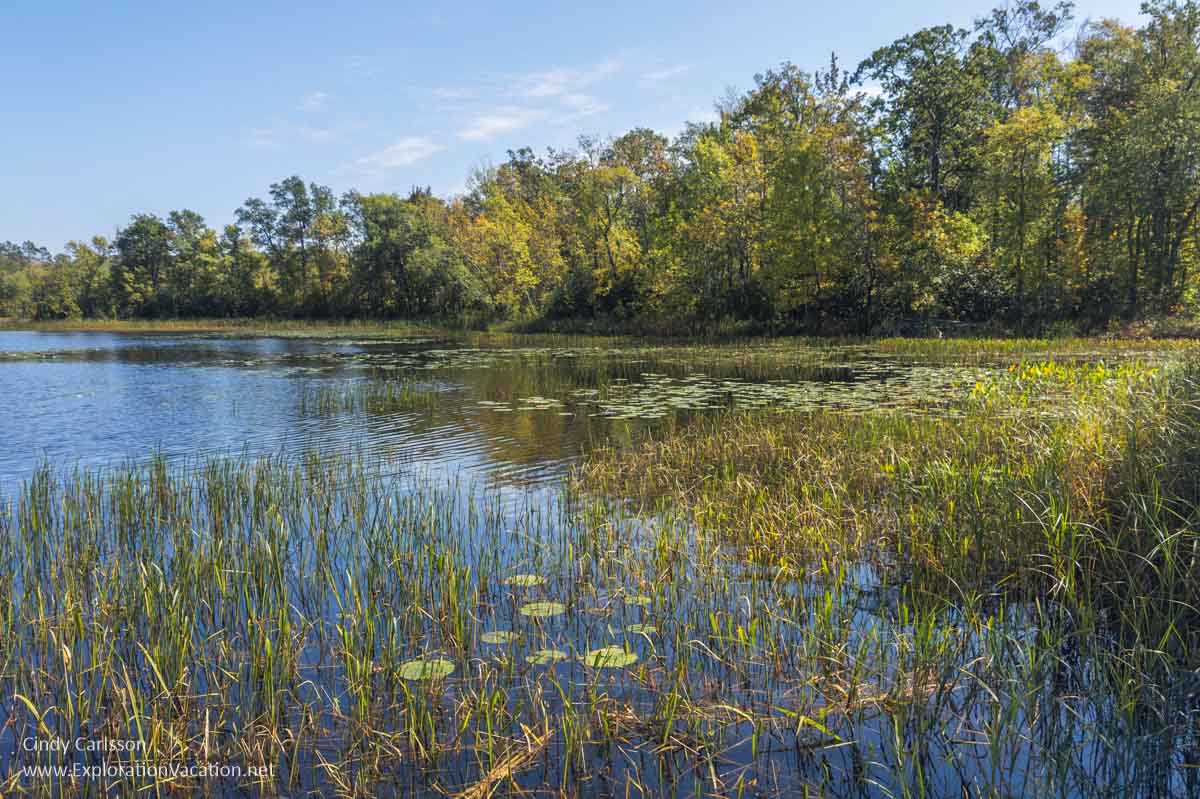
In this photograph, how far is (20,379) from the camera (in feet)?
82.8

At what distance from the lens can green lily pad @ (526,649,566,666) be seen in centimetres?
470

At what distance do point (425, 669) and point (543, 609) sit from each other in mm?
1266

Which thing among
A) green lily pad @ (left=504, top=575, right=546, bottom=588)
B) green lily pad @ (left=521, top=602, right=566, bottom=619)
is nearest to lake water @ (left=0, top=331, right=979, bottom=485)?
green lily pad @ (left=504, top=575, right=546, bottom=588)

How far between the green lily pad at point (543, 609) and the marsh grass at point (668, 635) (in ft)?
0.20

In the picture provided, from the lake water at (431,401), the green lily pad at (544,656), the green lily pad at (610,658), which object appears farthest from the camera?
the lake water at (431,401)

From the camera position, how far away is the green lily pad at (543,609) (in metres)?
5.44

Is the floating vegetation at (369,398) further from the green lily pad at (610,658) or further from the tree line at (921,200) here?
the tree line at (921,200)

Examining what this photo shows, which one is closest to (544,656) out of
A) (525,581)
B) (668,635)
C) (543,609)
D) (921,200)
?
(543,609)

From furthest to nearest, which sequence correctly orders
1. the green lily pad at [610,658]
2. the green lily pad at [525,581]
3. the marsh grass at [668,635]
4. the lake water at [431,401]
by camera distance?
the lake water at [431,401]
the green lily pad at [525,581]
the green lily pad at [610,658]
the marsh grass at [668,635]

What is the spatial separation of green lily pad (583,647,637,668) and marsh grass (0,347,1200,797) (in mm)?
28

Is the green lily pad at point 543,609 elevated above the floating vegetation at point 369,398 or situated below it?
below

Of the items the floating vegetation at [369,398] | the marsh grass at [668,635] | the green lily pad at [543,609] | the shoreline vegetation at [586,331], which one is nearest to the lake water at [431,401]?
the floating vegetation at [369,398]

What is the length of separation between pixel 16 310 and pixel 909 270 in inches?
4596

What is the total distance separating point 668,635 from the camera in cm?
518
